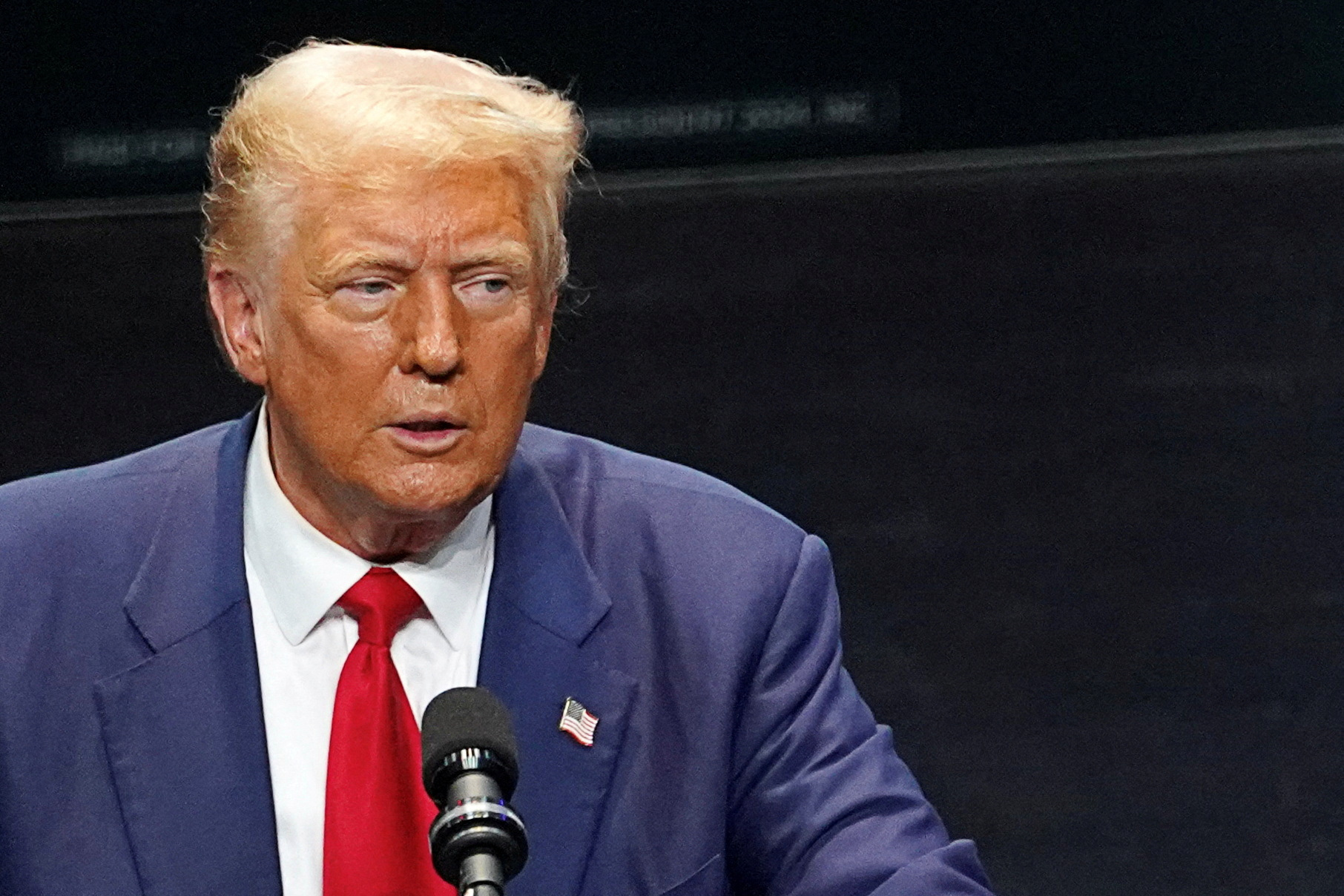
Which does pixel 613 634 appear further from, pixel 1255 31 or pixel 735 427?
pixel 1255 31

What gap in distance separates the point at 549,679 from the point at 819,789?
0.22m

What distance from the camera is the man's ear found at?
187 cm

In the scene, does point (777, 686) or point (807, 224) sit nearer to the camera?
point (777, 686)

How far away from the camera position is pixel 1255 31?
10.1 feet

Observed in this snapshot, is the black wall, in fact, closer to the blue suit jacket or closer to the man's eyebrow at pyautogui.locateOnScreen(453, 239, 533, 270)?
the blue suit jacket

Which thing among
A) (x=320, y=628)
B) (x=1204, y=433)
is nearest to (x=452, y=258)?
(x=320, y=628)

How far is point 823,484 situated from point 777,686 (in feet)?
3.80

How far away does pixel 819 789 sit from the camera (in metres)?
1.86

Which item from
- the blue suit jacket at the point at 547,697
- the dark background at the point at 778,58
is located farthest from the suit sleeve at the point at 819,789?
the dark background at the point at 778,58

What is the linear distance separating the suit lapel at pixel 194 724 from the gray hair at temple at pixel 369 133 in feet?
0.77

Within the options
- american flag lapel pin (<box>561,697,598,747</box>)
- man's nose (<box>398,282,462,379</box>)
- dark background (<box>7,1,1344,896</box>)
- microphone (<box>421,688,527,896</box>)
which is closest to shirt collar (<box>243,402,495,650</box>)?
american flag lapel pin (<box>561,697,598,747</box>)

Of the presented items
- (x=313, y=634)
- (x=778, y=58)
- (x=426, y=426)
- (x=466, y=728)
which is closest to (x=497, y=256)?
(x=426, y=426)

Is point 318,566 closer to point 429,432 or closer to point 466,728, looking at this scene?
point 429,432

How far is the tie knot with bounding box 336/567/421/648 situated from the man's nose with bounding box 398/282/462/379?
Answer: 203 millimetres
